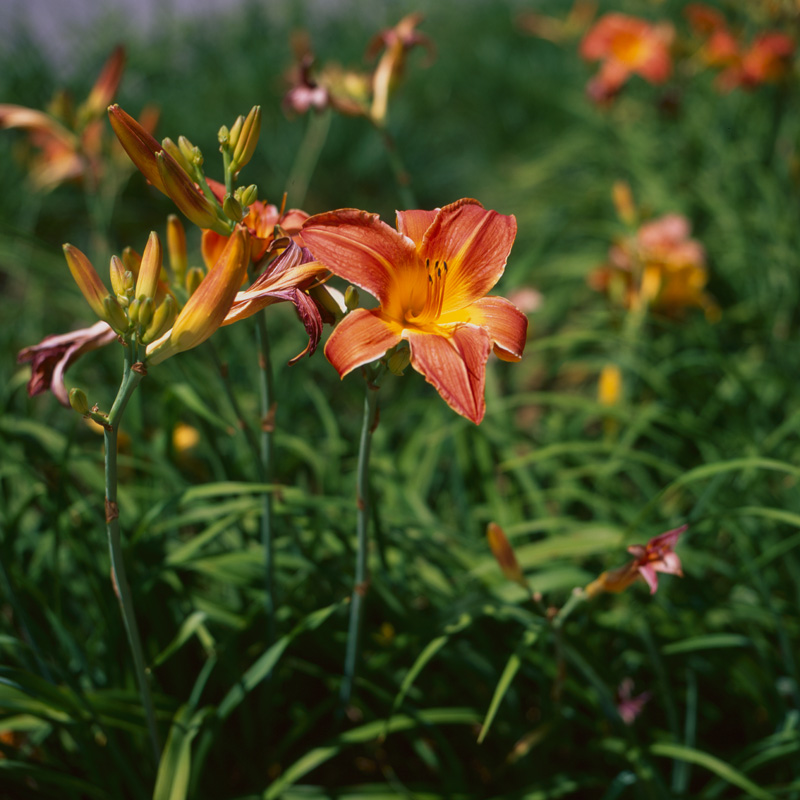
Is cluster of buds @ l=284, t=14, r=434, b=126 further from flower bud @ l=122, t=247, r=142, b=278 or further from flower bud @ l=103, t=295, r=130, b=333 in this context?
flower bud @ l=103, t=295, r=130, b=333

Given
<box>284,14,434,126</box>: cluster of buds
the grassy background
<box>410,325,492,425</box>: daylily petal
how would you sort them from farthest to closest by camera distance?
<box>284,14,434,126</box>: cluster of buds, the grassy background, <box>410,325,492,425</box>: daylily petal

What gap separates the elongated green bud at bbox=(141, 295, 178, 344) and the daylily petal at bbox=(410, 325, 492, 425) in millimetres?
285

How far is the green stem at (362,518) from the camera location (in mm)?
916

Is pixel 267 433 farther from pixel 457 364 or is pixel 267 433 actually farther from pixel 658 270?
pixel 658 270

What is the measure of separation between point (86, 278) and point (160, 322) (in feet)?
0.37

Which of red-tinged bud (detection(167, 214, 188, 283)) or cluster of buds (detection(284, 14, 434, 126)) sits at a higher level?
cluster of buds (detection(284, 14, 434, 126))

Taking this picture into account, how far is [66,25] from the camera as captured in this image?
200 inches

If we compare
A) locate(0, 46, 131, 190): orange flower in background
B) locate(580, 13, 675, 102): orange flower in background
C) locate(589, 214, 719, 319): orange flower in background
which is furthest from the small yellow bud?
locate(580, 13, 675, 102): orange flower in background

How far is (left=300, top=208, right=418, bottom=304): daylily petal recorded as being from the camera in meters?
0.81

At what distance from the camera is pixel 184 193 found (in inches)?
31.8

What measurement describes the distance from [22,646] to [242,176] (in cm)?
346

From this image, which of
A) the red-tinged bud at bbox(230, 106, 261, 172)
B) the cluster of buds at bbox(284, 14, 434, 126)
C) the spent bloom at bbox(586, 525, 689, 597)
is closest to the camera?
the red-tinged bud at bbox(230, 106, 261, 172)

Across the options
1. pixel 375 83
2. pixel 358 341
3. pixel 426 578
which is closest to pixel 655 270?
pixel 375 83

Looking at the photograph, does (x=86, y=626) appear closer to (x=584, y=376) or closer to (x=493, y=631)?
(x=493, y=631)
